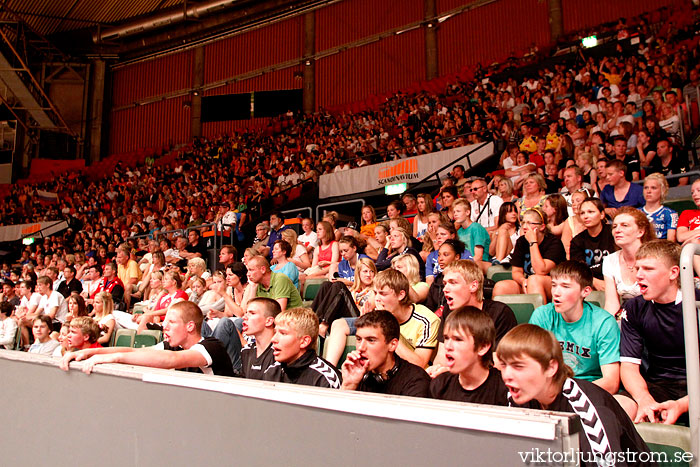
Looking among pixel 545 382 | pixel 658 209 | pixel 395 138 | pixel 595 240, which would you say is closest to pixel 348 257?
pixel 595 240

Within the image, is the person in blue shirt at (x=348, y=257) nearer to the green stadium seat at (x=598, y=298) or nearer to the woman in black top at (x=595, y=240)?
the woman in black top at (x=595, y=240)

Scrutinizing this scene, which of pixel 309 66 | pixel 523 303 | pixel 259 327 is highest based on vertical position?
pixel 309 66

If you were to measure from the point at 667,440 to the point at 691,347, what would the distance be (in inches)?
11.2

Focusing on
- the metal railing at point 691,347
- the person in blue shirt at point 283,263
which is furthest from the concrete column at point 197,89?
the metal railing at point 691,347

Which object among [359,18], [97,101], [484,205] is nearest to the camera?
[484,205]

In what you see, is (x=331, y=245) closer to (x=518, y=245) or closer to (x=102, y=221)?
(x=518, y=245)

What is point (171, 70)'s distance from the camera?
1883cm

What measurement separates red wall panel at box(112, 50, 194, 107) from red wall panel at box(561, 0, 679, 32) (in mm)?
11906

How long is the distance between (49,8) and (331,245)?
16217mm

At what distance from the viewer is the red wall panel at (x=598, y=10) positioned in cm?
1175

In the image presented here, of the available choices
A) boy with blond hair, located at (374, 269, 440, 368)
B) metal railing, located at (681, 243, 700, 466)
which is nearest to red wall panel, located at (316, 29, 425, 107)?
boy with blond hair, located at (374, 269, 440, 368)

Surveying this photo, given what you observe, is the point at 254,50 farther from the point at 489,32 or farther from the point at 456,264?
the point at 456,264

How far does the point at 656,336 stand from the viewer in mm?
2402

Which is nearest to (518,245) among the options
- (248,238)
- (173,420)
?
(173,420)
